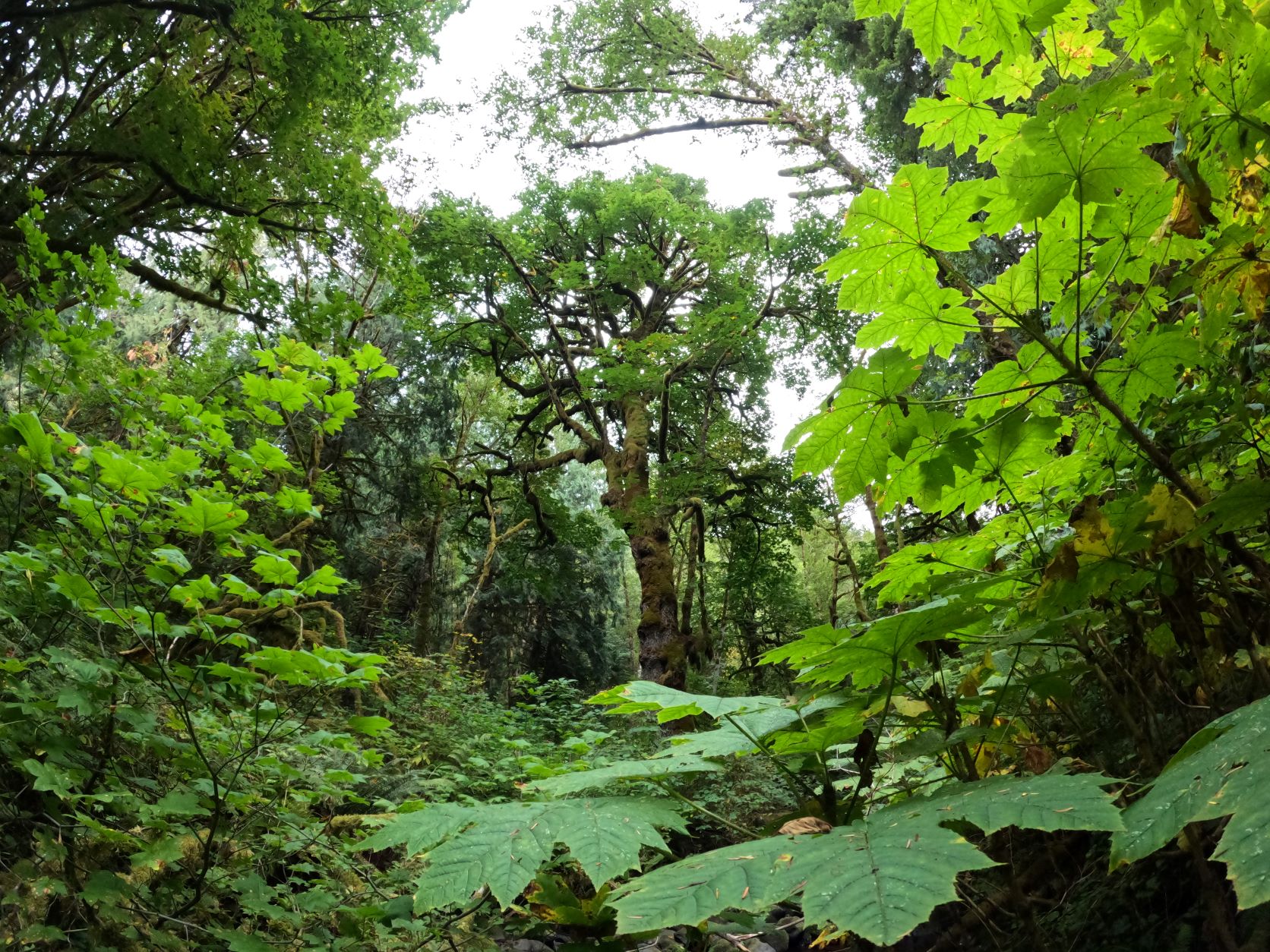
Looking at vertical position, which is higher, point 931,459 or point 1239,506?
point 931,459

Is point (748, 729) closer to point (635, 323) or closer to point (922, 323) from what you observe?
point (922, 323)

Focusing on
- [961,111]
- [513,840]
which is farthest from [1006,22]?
[513,840]

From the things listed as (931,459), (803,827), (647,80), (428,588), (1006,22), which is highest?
(647,80)

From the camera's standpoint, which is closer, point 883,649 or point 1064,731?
point 883,649

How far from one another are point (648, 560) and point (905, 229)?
774 cm

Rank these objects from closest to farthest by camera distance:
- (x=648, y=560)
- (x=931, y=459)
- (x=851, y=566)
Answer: (x=931, y=459)
(x=851, y=566)
(x=648, y=560)

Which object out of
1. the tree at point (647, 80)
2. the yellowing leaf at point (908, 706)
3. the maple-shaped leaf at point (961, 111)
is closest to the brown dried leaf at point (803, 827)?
the yellowing leaf at point (908, 706)

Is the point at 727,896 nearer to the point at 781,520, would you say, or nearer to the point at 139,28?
the point at 139,28

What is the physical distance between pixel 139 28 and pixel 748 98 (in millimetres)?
8893

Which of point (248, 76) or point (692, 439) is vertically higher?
point (248, 76)

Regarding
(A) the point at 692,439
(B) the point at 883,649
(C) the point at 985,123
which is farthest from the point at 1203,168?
(A) the point at 692,439

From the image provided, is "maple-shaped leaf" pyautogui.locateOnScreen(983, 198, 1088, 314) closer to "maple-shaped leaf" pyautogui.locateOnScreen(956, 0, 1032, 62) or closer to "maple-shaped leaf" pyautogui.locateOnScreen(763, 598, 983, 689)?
"maple-shaped leaf" pyautogui.locateOnScreen(956, 0, 1032, 62)

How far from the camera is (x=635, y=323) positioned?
1152 centimetres

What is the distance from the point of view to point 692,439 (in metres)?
11.1
